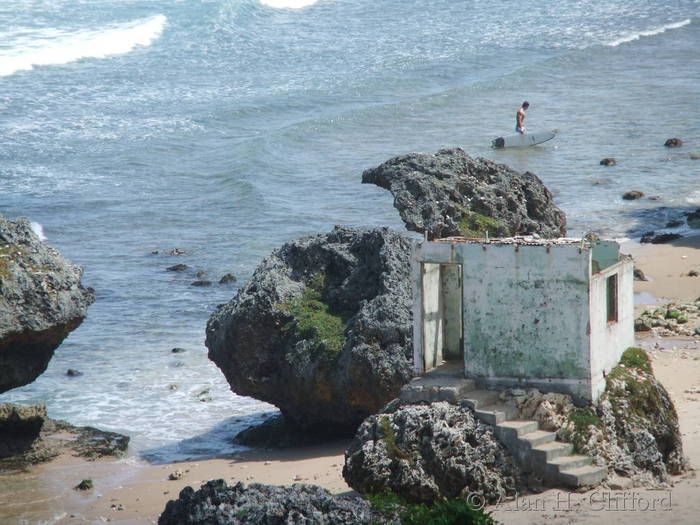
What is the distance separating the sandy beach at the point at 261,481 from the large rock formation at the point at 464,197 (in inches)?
165

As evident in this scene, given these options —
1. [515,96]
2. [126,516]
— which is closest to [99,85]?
[515,96]

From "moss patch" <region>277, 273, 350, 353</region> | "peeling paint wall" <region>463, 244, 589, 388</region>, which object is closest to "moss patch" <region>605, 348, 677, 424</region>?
"peeling paint wall" <region>463, 244, 589, 388</region>

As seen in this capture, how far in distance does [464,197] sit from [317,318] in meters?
5.74

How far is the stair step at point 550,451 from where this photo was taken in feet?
50.1

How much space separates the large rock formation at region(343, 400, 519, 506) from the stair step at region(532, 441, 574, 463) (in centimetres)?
31

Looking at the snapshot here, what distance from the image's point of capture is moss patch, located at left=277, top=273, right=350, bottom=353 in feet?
65.0

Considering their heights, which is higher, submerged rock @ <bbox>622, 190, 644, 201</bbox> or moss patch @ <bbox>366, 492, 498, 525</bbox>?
submerged rock @ <bbox>622, 190, 644, 201</bbox>

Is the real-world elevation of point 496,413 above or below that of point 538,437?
above

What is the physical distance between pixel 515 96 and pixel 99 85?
17718 mm

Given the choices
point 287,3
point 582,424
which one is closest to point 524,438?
point 582,424

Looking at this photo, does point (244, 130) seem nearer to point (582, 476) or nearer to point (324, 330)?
point (324, 330)

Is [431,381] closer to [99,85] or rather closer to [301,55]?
[99,85]

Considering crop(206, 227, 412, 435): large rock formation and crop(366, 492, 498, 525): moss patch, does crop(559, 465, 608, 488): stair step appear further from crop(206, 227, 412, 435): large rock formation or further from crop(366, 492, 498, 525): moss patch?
crop(206, 227, 412, 435): large rock formation

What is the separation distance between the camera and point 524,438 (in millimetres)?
15391
